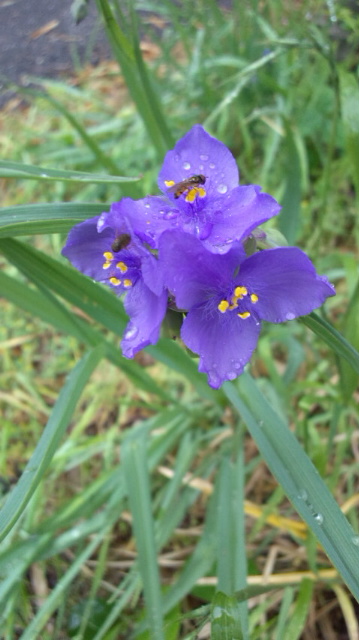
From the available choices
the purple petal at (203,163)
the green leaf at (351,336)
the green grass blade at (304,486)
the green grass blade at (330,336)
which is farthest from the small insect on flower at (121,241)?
the green leaf at (351,336)

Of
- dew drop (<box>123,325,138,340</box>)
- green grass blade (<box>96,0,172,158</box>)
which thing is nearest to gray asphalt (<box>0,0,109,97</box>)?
green grass blade (<box>96,0,172,158</box>)

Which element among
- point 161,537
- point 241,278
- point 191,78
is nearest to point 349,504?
point 161,537

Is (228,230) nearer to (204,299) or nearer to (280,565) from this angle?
(204,299)

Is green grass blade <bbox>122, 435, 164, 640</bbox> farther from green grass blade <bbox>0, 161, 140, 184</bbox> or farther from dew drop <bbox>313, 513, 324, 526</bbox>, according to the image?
green grass blade <bbox>0, 161, 140, 184</bbox>

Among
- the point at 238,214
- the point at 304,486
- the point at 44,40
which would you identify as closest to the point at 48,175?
the point at 238,214

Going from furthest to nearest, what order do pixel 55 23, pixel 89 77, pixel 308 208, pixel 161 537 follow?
pixel 55 23
pixel 89 77
pixel 308 208
pixel 161 537
